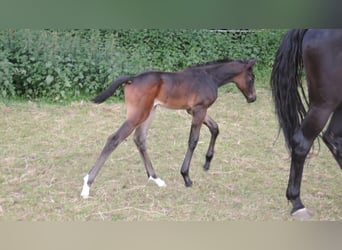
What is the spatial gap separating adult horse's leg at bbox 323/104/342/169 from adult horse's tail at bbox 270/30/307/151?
6.3 inches

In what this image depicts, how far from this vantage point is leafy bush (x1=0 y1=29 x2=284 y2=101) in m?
3.26

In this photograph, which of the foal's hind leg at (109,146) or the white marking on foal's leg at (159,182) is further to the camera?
the white marking on foal's leg at (159,182)

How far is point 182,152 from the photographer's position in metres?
3.35

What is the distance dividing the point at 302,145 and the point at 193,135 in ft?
2.34

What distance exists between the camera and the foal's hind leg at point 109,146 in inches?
90.4

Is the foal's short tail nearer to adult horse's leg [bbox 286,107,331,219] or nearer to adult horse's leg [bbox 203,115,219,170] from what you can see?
adult horse's leg [bbox 203,115,219,170]

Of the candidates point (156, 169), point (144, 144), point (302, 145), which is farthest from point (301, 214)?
point (156, 169)

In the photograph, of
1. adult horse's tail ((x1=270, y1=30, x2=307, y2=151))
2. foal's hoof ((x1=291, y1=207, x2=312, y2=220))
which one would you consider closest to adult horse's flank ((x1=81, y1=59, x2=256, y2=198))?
adult horse's tail ((x1=270, y1=30, x2=307, y2=151))

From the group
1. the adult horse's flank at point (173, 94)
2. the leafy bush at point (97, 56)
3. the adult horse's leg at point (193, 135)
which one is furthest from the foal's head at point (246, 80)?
the leafy bush at point (97, 56)

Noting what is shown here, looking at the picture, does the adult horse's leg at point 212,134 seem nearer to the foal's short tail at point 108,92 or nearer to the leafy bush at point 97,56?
the leafy bush at point 97,56

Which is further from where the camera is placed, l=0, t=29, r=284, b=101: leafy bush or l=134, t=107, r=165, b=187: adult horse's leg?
l=0, t=29, r=284, b=101: leafy bush

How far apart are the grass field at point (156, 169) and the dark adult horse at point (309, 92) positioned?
0.36 m
